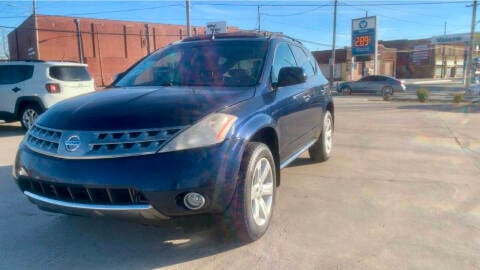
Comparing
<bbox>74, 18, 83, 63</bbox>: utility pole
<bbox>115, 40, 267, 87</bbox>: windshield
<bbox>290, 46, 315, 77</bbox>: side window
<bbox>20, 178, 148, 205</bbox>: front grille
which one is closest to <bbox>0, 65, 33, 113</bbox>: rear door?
<bbox>115, 40, 267, 87</bbox>: windshield

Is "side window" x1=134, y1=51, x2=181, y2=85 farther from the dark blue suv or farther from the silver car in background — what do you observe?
the silver car in background

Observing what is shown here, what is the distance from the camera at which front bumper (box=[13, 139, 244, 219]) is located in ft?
8.53

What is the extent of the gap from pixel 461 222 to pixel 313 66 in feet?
9.52

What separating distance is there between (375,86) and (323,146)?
898 inches

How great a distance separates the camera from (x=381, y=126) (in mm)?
10016

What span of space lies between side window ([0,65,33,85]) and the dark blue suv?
22.5 feet

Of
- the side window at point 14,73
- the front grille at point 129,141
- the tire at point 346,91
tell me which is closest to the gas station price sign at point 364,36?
the tire at point 346,91

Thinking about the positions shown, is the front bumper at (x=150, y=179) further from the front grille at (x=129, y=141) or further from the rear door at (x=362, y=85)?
the rear door at (x=362, y=85)

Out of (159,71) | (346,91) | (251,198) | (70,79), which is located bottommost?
(346,91)

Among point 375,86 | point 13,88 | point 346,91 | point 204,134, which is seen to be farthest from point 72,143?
point 346,91

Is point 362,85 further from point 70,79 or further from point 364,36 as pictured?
point 70,79

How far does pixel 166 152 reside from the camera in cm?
263

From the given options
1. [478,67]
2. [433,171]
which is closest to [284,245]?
[433,171]

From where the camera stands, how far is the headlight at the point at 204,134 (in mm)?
2660
